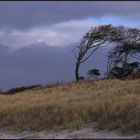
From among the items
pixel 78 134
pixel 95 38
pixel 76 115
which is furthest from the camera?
pixel 95 38

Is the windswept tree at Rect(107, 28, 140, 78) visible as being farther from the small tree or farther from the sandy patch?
the sandy patch

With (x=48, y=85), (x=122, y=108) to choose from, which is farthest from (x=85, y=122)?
(x=48, y=85)

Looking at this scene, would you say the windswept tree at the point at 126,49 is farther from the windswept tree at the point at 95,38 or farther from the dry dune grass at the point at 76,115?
the dry dune grass at the point at 76,115

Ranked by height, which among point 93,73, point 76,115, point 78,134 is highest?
point 93,73

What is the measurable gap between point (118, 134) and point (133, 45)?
124 feet

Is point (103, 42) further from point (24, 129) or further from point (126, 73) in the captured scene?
point (24, 129)

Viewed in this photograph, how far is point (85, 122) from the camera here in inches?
768

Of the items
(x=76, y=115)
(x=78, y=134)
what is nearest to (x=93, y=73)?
(x=76, y=115)

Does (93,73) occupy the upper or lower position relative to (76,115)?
upper

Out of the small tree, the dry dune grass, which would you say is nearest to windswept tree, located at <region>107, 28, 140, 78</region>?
the small tree

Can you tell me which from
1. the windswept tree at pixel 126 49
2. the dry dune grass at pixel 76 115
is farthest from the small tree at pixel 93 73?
the dry dune grass at pixel 76 115

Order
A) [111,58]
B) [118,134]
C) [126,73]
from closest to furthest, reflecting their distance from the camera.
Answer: [118,134], [126,73], [111,58]

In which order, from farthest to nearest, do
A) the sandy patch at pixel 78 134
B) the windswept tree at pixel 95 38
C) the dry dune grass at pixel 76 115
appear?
1. the windswept tree at pixel 95 38
2. the dry dune grass at pixel 76 115
3. the sandy patch at pixel 78 134

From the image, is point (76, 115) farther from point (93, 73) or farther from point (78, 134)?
point (93, 73)
